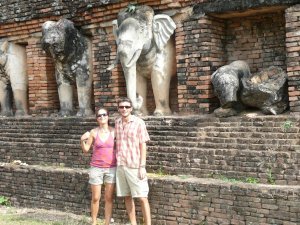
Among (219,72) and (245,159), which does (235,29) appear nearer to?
(219,72)

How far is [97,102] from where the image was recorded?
8156 mm

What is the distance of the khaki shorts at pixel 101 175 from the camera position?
6445mm

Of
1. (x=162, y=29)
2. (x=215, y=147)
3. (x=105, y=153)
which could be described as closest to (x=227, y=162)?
(x=215, y=147)

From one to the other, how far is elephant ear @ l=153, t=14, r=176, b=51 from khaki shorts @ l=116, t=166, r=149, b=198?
2.02 meters

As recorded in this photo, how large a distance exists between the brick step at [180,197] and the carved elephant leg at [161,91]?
1.18 m

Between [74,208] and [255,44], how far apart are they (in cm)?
352

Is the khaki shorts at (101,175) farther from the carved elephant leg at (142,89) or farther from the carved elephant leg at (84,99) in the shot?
the carved elephant leg at (84,99)

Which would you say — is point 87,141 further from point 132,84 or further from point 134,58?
point 134,58

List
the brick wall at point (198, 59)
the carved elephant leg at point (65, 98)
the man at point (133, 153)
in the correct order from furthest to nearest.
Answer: the carved elephant leg at point (65, 98), the brick wall at point (198, 59), the man at point (133, 153)

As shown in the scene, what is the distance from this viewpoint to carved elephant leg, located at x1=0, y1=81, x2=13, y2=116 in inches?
377

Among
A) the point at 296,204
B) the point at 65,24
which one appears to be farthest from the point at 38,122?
the point at 296,204

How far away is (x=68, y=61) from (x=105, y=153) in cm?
256

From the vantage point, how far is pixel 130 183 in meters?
6.20

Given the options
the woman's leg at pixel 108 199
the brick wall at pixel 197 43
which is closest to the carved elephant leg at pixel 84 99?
the brick wall at pixel 197 43
